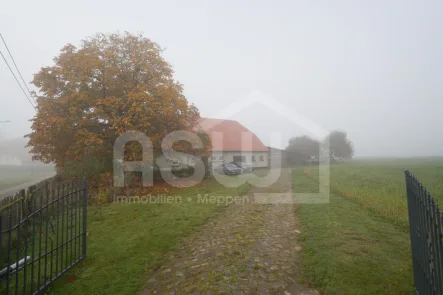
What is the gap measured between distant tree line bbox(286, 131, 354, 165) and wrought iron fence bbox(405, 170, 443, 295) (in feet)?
140

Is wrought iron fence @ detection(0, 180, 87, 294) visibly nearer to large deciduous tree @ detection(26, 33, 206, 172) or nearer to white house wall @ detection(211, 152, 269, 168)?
large deciduous tree @ detection(26, 33, 206, 172)

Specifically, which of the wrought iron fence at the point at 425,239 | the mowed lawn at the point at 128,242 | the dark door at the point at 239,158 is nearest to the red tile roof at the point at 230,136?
the dark door at the point at 239,158

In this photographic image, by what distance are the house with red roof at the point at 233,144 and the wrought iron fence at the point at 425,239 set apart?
82.8 ft

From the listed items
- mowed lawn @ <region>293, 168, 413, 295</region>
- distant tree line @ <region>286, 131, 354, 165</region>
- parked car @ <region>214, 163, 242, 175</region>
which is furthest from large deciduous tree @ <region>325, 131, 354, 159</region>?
mowed lawn @ <region>293, 168, 413, 295</region>

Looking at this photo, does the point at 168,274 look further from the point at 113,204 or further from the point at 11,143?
the point at 11,143

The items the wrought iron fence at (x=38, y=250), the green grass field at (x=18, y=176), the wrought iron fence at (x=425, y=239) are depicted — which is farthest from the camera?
the green grass field at (x=18, y=176)

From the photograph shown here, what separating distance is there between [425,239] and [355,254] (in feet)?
8.27

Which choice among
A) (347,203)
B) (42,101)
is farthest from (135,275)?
(42,101)

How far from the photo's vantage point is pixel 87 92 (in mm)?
14609

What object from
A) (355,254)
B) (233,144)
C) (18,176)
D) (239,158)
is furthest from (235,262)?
(18,176)

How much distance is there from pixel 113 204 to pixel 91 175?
5801 mm

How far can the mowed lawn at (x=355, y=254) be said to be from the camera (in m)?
4.40

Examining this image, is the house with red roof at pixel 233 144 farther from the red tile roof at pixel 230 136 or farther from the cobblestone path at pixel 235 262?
the cobblestone path at pixel 235 262

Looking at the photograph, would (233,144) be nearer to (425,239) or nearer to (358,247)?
(358,247)
